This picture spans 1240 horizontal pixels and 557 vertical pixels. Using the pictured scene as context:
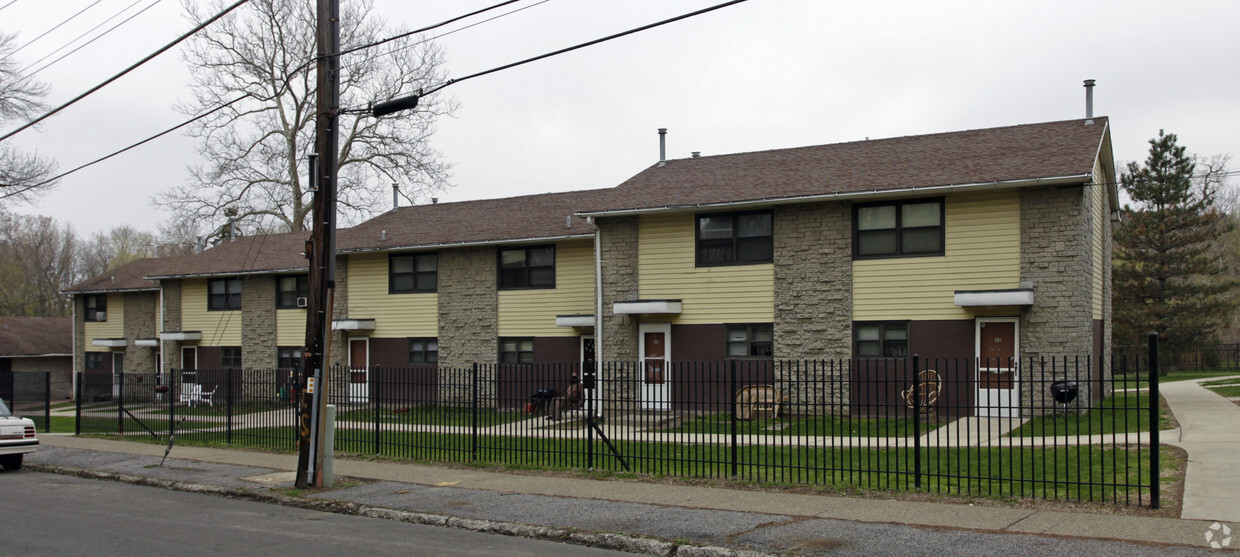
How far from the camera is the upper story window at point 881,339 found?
2100 centimetres

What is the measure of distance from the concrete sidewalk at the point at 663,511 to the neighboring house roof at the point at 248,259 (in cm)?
1708

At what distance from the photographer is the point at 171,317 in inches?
1452

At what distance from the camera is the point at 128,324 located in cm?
4019

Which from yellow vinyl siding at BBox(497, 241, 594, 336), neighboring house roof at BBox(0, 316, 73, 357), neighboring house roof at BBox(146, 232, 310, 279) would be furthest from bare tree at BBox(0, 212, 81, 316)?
yellow vinyl siding at BBox(497, 241, 594, 336)

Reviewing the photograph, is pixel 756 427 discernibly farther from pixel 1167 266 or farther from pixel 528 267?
pixel 1167 266

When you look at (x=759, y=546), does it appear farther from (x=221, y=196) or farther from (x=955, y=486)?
(x=221, y=196)

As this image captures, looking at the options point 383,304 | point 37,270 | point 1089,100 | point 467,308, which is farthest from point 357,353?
point 37,270

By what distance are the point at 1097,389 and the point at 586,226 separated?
13.1 meters

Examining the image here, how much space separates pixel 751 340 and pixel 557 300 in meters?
6.49

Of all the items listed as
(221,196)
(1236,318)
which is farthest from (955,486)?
(1236,318)

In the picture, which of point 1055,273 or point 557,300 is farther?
point 557,300

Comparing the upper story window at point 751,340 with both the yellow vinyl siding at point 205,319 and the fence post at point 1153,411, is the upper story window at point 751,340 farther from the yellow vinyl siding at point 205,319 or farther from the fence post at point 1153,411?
the yellow vinyl siding at point 205,319

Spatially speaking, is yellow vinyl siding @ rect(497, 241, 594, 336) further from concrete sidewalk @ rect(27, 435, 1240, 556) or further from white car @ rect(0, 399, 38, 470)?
white car @ rect(0, 399, 38, 470)

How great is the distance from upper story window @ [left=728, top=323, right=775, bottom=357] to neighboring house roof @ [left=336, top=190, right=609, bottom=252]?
5.20 metres
